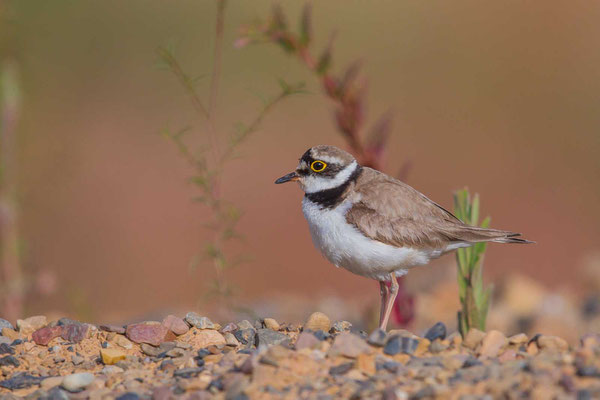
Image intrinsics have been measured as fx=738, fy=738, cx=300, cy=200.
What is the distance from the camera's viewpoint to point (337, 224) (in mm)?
3951

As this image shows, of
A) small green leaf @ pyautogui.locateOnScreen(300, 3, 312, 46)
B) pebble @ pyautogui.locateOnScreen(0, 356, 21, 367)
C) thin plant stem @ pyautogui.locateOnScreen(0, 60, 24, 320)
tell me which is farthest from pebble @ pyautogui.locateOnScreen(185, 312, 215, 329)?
thin plant stem @ pyautogui.locateOnScreen(0, 60, 24, 320)

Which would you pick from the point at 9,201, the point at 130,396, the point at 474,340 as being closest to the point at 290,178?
the point at 474,340

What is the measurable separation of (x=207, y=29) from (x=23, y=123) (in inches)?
326

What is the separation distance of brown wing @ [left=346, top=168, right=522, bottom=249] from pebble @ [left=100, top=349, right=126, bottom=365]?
1.37 meters

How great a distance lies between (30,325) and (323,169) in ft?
5.73

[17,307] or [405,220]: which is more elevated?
[405,220]

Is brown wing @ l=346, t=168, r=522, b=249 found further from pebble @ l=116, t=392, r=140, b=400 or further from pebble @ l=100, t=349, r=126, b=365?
pebble @ l=116, t=392, r=140, b=400

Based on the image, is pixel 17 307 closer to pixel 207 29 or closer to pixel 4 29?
pixel 4 29

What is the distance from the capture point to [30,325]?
377cm

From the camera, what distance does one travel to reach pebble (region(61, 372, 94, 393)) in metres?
3.04

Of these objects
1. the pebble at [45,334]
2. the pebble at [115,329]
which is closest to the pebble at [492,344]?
the pebble at [115,329]

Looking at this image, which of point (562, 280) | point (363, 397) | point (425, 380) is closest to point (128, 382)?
point (363, 397)

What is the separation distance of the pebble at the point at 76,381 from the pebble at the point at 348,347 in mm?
1013

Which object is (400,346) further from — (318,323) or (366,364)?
(318,323)
